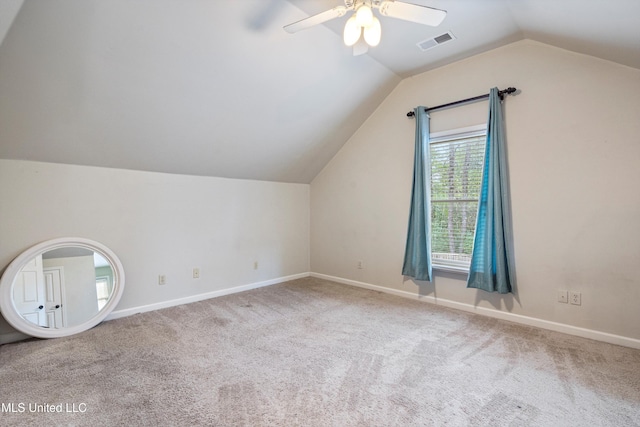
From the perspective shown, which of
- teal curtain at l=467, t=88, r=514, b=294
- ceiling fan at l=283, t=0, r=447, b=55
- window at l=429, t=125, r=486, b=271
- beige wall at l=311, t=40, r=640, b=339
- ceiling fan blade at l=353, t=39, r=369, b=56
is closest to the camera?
ceiling fan at l=283, t=0, r=447, b=55

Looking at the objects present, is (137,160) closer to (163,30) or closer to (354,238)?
(163,30)

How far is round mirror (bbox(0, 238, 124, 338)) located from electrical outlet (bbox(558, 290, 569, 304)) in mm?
4158

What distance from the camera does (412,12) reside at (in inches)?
69.2

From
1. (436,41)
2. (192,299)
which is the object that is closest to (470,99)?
(436,41)

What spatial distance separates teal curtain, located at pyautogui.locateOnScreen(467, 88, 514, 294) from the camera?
2857mm

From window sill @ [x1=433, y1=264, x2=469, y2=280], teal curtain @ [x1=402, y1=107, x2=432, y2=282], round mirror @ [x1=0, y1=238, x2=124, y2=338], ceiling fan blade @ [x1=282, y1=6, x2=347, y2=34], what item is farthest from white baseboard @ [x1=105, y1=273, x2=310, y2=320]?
ceiling fan blade @ [x1=282, y1=6, x2=347, y2=34]

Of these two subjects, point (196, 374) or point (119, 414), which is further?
point (196, 374)

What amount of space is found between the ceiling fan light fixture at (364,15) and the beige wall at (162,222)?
263cm

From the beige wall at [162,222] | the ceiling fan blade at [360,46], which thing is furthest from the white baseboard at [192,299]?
the ceiling fan blade at [360,46]

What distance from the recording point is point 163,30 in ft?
6.92

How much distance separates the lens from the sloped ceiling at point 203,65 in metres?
1.94

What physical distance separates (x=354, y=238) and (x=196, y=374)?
108 inches

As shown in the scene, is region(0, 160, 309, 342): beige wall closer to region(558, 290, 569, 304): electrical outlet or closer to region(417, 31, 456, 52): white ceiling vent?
region(417, 31, 456, 52): white ceiling vent

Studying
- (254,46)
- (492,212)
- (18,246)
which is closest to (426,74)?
(492,212)
